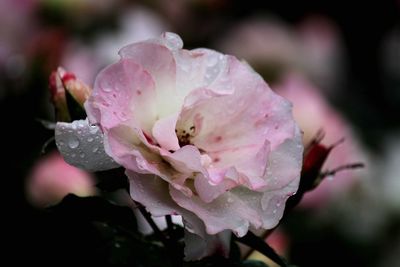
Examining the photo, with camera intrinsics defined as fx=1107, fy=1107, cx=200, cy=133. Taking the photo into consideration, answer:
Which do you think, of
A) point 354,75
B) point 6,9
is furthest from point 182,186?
point 354,75

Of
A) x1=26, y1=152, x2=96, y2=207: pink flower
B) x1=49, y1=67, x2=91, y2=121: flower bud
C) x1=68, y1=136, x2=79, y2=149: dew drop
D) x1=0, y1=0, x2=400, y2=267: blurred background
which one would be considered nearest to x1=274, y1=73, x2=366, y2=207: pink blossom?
x1=0, y1=0, x2=400, y2=267: blurred background

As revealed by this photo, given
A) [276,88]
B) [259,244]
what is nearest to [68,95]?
[259,244]

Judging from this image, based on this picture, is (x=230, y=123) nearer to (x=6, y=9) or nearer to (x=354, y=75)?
(x=6, y=9)

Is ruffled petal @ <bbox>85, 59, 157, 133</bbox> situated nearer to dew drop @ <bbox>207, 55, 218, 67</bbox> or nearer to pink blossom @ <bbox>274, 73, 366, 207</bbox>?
dew drop @ <bbox>207, 55, 218, 67</bbox>

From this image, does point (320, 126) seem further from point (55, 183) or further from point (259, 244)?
point (259, 244)

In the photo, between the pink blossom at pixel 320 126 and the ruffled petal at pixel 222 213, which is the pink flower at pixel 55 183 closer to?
the pink blossom at pixel 320 126

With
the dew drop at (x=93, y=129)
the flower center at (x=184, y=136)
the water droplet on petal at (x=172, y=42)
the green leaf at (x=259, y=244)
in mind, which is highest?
the water droplet on petal at (x=172, y=42)

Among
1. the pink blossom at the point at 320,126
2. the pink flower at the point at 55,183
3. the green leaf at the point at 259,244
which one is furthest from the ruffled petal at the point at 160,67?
the pink blossom at the point at 320,126
